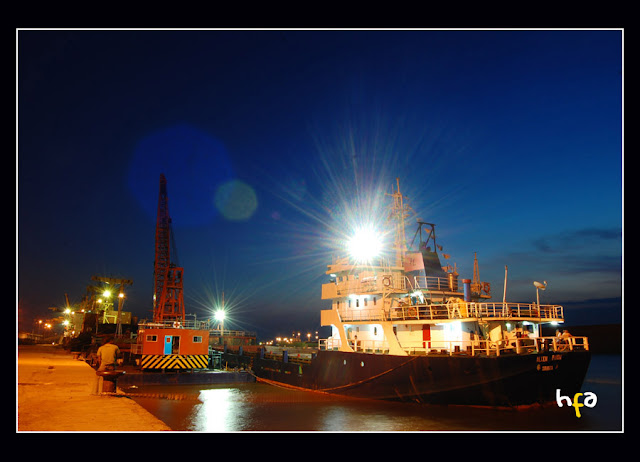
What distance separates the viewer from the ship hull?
20203mm

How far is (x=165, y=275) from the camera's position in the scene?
226 feet

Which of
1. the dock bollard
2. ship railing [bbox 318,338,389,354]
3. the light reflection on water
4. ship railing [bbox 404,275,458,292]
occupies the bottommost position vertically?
the light reflection on water

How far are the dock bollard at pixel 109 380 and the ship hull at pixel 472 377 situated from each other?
12307mm

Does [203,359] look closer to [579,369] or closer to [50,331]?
[579,369]

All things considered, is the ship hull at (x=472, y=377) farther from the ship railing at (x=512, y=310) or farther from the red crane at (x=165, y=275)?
the red crane at (x=165, y=275)

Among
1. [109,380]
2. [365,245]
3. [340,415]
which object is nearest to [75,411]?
[109,380]

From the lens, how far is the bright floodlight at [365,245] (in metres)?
30.2

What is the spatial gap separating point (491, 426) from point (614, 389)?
83.7ft

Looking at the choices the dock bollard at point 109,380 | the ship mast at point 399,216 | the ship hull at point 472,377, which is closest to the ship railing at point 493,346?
the ship hull at point 472,377

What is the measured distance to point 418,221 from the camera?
31594mm

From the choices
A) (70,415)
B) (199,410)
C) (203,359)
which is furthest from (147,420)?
(203,359)

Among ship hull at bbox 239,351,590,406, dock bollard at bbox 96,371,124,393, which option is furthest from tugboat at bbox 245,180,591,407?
dock bollard at bbox 96,371,124,393

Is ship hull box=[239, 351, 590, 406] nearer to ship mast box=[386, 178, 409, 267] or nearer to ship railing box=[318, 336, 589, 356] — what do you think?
ship railing box=[318, 336, 589, 356]

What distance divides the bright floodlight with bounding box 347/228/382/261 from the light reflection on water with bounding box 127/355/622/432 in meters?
8.88
